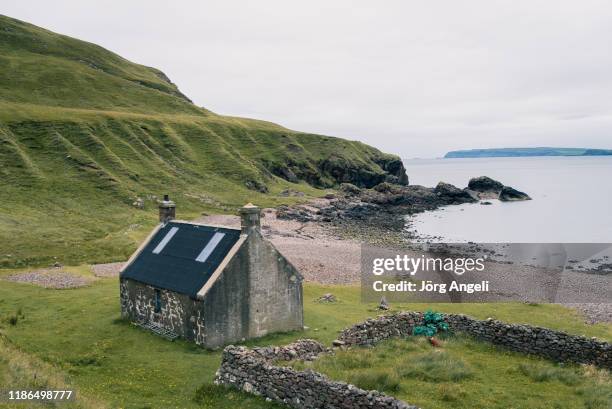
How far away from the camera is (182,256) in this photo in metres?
28.6

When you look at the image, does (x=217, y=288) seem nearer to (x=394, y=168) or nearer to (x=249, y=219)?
(x=249, y=219)

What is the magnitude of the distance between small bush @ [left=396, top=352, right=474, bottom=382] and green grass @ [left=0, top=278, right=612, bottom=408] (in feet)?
0.14

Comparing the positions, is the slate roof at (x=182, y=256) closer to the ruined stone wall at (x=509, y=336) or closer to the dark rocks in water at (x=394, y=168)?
the ruined stone wall at (x=509, y=336)

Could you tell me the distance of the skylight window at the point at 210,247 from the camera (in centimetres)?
2711

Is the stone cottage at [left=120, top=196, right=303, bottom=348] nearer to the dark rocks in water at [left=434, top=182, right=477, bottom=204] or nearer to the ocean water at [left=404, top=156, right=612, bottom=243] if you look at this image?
the ocean water at [left=404, top=156, right=612, bottom=243]

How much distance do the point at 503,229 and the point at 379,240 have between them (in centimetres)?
3491

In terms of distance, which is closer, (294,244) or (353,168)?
(294,244)

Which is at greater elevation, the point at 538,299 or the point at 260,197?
the point at 260,197

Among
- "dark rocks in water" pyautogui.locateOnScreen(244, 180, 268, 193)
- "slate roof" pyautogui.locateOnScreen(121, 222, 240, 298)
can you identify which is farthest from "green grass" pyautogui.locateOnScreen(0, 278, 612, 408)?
"dark rocks in water" pyautogui.locateOnScreen(244, 180, 268, 193)

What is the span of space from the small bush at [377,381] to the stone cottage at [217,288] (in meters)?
8.41

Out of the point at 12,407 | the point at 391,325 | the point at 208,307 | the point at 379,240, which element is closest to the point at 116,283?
the point at 208,307

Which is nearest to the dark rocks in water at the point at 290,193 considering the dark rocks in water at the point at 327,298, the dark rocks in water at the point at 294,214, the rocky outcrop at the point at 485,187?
the dark rocks in water at the point at 294,214

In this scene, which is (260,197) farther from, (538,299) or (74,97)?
(538,299)

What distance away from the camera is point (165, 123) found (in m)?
129
